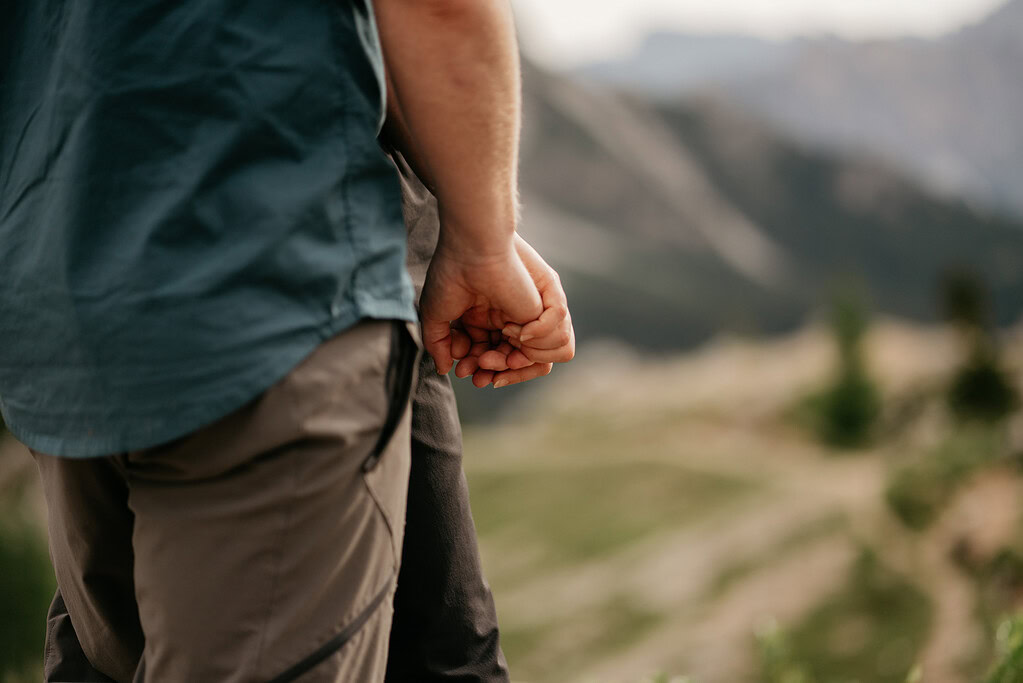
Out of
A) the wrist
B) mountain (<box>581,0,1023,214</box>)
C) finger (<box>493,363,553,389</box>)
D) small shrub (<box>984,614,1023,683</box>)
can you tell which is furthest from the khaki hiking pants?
mountain (<box>581,0,1023,214</box>)

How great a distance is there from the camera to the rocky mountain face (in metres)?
80.6

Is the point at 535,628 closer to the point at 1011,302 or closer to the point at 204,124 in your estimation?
the point at 204,124

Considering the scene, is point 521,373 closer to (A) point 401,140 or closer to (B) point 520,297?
(B) point 520,297

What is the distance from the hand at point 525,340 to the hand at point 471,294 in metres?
0.02

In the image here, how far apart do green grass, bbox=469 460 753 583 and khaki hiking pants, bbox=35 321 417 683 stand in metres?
20.6

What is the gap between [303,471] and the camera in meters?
1.18

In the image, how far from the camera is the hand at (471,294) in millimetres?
1500

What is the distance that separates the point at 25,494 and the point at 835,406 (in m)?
28.8

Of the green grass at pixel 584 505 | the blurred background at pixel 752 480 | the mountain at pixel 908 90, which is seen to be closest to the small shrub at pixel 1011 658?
the blurred background at pixel 752 480

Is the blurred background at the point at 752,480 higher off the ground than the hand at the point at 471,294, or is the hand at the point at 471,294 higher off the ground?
the hand at the point at 471,294

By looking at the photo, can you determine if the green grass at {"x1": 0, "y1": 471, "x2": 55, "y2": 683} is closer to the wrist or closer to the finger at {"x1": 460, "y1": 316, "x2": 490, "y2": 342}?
the finger at {"x1": 460, "y1": 316, "x2": 490, "y2": 342}

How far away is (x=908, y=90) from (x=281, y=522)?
17058 centimetres

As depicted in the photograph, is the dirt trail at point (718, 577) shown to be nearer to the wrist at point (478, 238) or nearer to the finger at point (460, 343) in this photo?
the finger at point (460, 343)

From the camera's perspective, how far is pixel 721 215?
308ft
